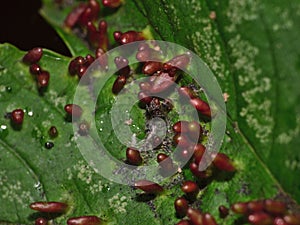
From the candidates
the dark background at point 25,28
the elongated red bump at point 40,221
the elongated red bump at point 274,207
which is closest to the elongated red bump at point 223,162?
the elongated red bump at point 274,207

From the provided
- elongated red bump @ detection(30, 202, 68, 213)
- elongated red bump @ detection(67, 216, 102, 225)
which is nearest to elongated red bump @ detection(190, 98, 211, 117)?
elongated red bump @ detection(67, 216, 102, 225)

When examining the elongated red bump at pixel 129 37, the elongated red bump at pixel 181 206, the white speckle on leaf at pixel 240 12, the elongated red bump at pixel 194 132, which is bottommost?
the elongated red bump at pixel 181 206

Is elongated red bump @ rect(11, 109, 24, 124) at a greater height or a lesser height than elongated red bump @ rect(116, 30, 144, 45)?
lesser

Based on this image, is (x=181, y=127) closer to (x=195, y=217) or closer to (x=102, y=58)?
(x=195, y=217)

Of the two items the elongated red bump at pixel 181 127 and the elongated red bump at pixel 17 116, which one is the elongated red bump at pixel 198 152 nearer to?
the elongated red bump at pixel 181 127

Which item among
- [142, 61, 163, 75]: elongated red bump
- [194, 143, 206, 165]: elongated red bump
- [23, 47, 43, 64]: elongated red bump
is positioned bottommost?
[194, 143, 206, 165]: elongated red bump

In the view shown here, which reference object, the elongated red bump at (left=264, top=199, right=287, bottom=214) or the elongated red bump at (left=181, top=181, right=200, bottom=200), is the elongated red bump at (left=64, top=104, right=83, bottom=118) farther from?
the elongated red bump at (left=264, top=199, right=287, bottom=214)

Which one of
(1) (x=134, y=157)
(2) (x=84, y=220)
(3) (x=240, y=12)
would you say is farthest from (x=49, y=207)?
(3) (x=240, y=12)

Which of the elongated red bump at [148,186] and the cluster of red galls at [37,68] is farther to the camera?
the cluster of red galls at [37,68]
